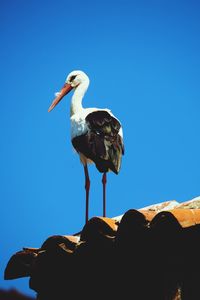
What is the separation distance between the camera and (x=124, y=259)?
2.62 m

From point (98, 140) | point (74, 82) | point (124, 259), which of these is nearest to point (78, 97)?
point (74, 82)

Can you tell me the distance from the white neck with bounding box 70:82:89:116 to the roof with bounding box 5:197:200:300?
13.9 feet

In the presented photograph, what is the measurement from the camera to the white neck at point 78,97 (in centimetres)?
733

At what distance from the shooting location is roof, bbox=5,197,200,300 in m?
2.25

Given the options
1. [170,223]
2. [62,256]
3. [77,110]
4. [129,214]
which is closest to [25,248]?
[62,256]

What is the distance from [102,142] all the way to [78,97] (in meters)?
2.11

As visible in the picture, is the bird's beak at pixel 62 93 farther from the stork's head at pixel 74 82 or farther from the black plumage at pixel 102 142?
the black plumage at pixel 102 142

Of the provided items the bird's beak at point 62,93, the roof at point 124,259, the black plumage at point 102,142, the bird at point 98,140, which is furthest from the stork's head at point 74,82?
the roof at point 124,259

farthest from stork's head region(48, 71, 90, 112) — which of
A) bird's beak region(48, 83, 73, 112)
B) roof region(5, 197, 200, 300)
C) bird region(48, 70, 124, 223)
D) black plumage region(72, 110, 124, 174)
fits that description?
roof region(5, 197, 200, 300)

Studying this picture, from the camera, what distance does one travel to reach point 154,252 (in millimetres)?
2424

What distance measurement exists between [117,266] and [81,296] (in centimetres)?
51

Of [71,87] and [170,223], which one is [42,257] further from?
[71,87]

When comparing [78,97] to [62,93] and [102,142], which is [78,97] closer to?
[62,93]

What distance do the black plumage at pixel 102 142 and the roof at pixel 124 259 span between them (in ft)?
7.51
